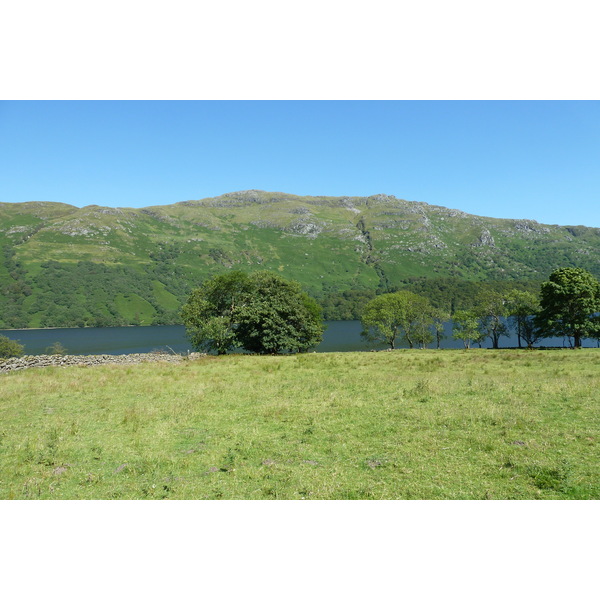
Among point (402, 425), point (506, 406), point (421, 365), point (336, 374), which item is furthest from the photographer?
point (421, 365)

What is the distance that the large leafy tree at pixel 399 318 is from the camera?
8838 cm

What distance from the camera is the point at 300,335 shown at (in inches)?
2132

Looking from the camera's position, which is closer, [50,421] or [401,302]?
[50,421]

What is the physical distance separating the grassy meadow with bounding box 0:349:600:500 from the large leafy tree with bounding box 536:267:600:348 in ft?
135

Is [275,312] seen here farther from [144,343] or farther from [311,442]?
[144,343]

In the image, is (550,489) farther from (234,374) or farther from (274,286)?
(274,286)

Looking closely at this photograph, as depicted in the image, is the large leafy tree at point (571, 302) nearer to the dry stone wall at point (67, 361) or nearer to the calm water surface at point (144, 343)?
the dry stone wall at point (67, 361)

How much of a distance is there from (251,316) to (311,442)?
132 feet

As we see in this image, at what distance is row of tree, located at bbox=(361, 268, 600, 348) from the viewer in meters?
52.8

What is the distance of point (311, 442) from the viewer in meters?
10.9

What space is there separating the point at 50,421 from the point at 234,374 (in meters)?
13.8

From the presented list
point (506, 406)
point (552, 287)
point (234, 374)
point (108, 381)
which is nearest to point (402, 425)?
point (506, 406)

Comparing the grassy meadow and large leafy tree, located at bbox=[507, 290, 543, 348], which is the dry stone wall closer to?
the grassy meadow
